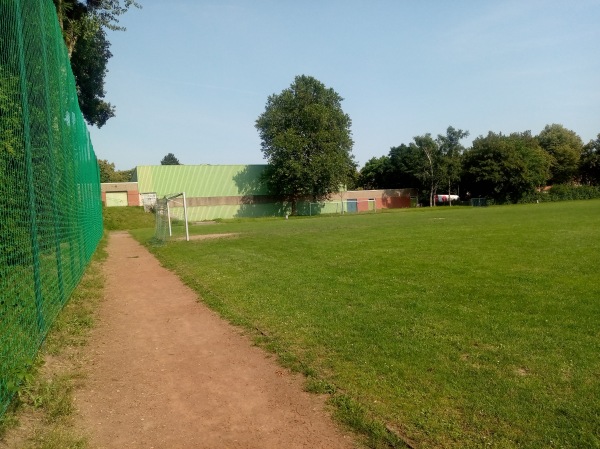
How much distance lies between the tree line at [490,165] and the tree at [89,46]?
175 ft

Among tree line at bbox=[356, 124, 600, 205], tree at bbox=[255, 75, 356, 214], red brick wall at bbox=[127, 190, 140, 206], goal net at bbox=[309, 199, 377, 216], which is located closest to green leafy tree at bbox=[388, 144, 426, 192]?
tree line at bbox=[356, 124, 600, 205]

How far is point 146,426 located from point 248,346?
1.95 m

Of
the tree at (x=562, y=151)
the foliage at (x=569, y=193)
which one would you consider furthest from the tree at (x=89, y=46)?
the tree at (x=562, y=151)

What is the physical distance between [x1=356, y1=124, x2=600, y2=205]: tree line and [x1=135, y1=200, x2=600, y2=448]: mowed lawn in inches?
2408

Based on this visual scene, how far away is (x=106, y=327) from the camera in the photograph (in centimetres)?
641

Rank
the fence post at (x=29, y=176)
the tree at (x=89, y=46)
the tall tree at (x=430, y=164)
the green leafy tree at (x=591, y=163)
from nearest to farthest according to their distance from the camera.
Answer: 1. the fence post at (x=29, y=176)
2. the tree at (x=89, y=46)
3. the tall tree at (x=430, y=164)
4. the green leafy tree at (x=591, y=163)

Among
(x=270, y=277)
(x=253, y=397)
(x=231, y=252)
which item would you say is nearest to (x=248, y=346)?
(x=253, y=397)

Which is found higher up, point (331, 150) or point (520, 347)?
point (331, 150)

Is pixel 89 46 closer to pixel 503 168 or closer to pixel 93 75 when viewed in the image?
pixel 93 75

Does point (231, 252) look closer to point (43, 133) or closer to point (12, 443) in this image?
point (43, 133)

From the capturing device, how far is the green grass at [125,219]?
38.4 metres

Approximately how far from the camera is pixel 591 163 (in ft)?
252

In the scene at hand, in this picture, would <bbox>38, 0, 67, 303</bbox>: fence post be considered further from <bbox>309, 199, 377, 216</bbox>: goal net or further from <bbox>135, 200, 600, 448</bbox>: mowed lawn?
<bbox>309, 199, 377, 216</bbox>: goal net

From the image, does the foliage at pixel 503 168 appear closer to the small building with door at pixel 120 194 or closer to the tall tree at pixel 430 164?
the tall tree at pixel 430 164
